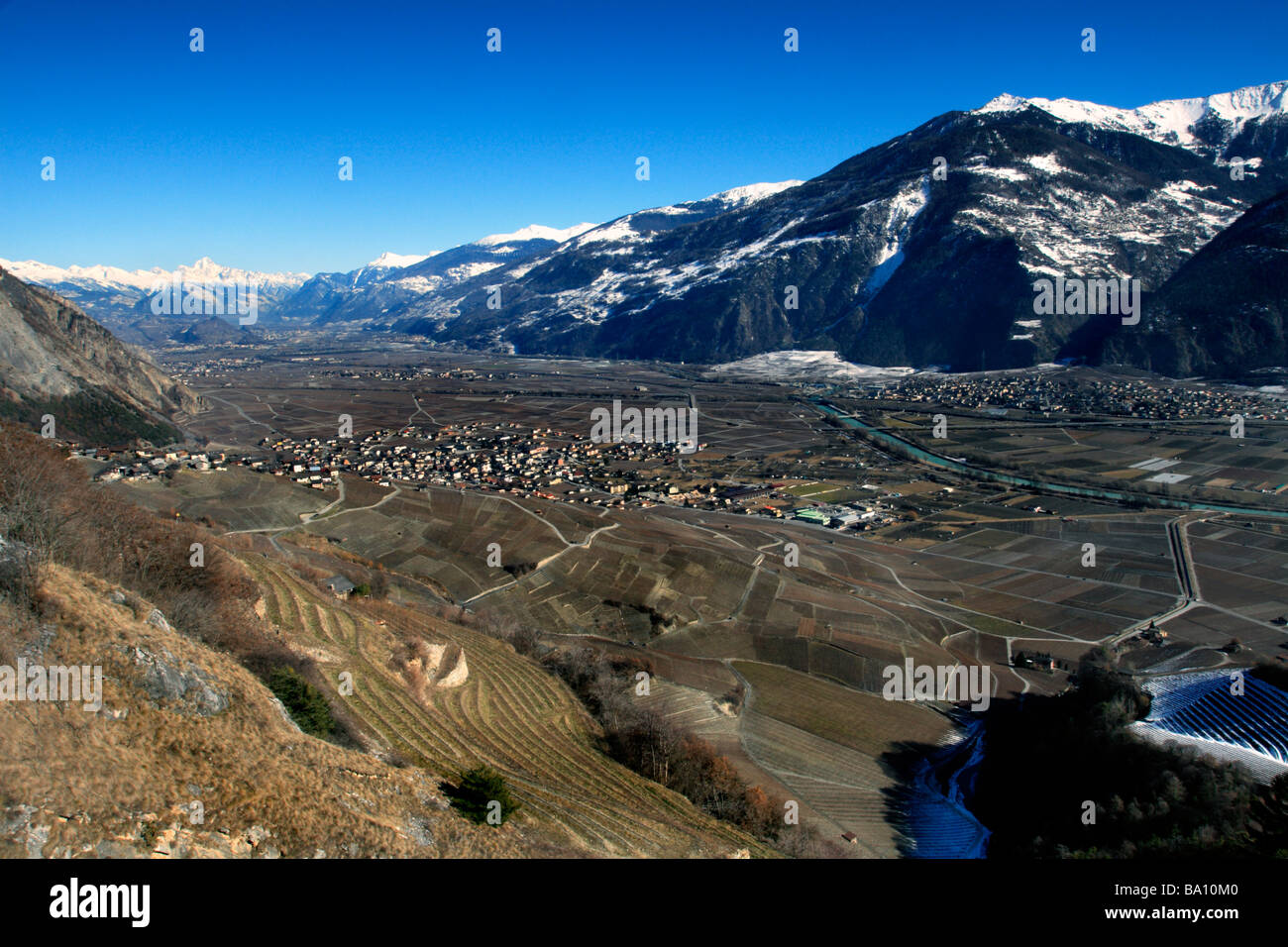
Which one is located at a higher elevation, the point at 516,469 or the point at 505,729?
the point at 516,469

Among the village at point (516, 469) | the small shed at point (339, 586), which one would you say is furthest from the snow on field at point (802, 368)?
the small shed at point (339, 586)

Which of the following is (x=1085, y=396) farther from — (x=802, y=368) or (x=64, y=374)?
(x=64, y=374)

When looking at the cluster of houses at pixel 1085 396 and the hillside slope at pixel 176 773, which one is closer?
the hillside slope at pixel 176 773

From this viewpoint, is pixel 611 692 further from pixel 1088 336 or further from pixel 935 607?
pixel 1088 336

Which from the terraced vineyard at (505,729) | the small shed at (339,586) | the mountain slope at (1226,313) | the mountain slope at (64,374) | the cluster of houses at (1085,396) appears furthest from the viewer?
the mountain slope at (1226,313)

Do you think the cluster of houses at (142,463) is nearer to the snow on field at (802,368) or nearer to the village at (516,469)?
the village at (516,469)

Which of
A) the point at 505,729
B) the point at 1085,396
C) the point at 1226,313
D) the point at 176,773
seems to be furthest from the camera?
the point at 1226,313

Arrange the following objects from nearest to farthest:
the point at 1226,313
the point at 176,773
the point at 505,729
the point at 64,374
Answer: the point at 176,773
the point at 505,729
the point at 64,374
the point at 1226,313

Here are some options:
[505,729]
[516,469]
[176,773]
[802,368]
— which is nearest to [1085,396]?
[802,368]
